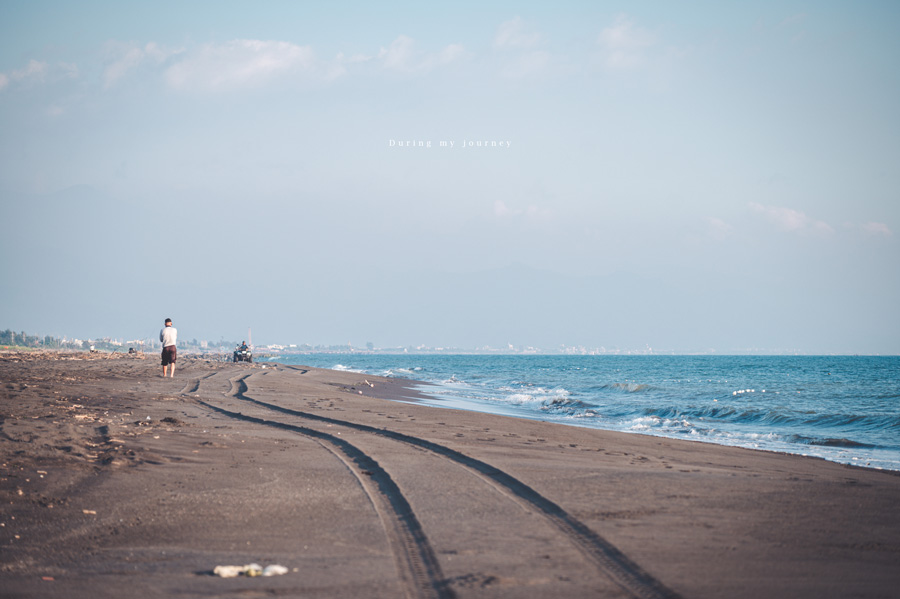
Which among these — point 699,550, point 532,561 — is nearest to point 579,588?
point 532,561

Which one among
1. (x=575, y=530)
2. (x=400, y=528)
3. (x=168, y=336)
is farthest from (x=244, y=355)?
(x=575, y=530)

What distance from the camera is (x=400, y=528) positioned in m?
5.41

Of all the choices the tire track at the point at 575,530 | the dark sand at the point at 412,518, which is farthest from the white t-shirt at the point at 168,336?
the tire track at the point at 575,530

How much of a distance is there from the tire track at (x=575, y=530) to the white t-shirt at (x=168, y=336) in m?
13.8

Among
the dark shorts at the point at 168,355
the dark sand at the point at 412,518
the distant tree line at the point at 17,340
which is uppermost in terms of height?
the dark shorts at the point at 168,355

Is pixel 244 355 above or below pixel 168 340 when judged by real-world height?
below

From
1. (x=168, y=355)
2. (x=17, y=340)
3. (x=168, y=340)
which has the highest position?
(x=168, y=340)

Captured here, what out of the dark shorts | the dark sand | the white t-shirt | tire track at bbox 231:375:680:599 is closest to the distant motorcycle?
the dark shorts

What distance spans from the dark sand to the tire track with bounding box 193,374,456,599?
0.9 inches

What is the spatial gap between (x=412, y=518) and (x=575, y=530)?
138cm

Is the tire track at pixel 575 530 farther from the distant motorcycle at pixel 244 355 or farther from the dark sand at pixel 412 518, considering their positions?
the distant motorcycle at pixel 244 355

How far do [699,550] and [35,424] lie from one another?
370 inches

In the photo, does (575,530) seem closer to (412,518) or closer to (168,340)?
(412,518)

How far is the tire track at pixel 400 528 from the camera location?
4.14m
